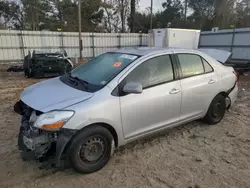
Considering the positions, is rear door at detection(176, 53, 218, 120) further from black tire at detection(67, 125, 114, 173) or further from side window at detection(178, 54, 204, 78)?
black tire at detection(67, 125, 114, 173)

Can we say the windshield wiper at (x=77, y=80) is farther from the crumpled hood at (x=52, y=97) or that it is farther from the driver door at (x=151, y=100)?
the driver door at (x=151, y=100)

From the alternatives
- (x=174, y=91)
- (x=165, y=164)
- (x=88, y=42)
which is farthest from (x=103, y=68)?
(x=88, y=42)

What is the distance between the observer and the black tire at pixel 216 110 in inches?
154

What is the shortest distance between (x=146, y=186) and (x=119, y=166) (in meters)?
0.52

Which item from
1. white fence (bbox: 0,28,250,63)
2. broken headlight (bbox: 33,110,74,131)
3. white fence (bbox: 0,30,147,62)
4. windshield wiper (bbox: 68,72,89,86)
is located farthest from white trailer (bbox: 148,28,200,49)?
broken headlight (bbox: 33,110,74,131)

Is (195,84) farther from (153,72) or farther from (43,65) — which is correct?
(43,65)

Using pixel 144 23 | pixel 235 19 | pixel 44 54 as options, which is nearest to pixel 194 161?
pixel 44 54

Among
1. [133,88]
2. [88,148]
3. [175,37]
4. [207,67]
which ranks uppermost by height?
[175,37]

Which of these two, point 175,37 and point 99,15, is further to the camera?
point 99,15

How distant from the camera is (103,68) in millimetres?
3139

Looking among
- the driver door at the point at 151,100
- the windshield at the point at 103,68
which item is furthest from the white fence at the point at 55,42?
the driver door at the point at 151,100

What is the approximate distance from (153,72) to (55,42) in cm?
1453

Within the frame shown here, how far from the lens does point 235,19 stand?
21844mm

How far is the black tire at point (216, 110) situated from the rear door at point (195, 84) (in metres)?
0.18
